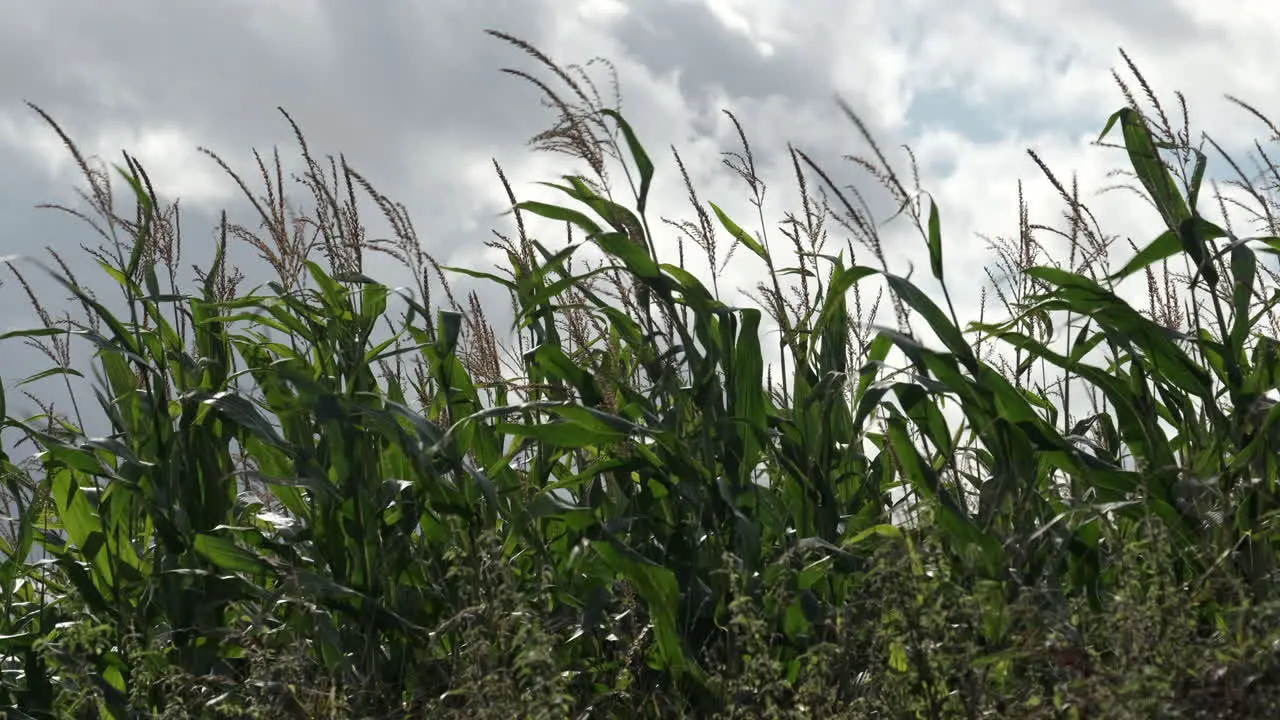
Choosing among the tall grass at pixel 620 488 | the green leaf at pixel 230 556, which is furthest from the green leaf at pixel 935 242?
the green leaf at pixel 230 556

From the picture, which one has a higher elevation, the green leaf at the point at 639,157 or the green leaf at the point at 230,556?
the green leaf at the point at 639,157

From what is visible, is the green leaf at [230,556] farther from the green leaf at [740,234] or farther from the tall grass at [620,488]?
the green leaf at [740,234]

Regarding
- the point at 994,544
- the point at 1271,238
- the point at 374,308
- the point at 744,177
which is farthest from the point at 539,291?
the point at 1271,238

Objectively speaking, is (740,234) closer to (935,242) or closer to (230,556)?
(935,242)

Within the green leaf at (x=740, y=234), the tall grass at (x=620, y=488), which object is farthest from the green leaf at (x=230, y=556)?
the green leaf at (x=740, y=234)

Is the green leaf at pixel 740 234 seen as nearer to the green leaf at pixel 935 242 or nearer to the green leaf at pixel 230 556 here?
the green leaf at pixel 935 242

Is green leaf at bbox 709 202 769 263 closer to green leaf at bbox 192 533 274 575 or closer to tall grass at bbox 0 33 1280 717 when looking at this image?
tall grass at bbox 0 33 1280 717

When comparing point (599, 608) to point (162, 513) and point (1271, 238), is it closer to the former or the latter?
point (162, 513)

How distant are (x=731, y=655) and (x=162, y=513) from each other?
4.70 ft

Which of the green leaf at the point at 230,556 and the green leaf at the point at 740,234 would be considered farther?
the green leaf at the point at 740,234

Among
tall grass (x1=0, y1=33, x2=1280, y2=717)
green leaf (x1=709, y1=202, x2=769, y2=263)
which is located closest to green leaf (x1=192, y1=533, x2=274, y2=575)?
tall grass (x1=0, y1=33, x2=1280, y2=717)

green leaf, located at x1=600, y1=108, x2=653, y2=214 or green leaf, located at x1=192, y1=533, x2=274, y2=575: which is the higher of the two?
green leaf, located at x1=600, y1=108, x2=653, y2=214

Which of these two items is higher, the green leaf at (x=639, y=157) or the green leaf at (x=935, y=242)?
the green leaf at (x=639, y=157)

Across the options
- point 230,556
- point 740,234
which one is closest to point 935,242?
point 740,234
